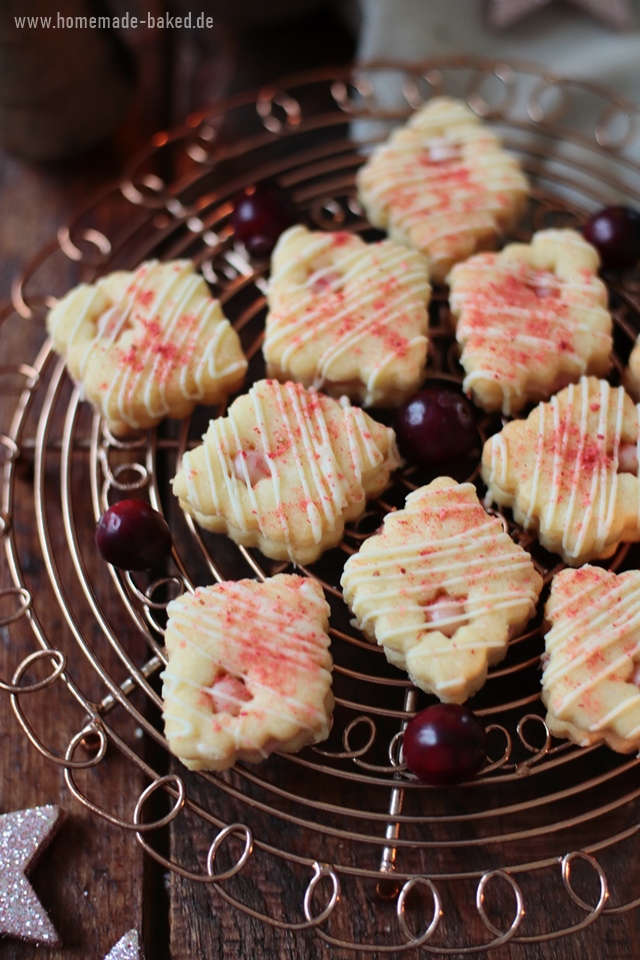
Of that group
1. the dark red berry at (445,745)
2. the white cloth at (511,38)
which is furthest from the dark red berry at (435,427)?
the white cloth at (511,38)

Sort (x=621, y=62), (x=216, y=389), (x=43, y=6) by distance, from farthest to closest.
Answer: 1. (x=621, y=62)
2. (x=43, y=6)
3. (x=216, y=389)

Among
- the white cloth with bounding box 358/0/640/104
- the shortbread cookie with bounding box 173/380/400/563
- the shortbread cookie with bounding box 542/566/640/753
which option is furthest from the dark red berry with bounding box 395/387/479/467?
the white cloth with bounding box 358/0/640/104

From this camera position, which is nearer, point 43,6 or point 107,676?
point 107,676

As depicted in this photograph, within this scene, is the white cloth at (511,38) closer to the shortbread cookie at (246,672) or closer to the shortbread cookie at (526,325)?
the shortbread cookie at (526,325)

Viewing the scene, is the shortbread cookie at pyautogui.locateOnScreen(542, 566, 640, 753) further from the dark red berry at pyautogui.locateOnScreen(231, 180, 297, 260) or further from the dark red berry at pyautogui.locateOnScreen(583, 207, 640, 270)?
the dark red berry at pyautogui.locateOnScreen(231, 180, 297, 260)

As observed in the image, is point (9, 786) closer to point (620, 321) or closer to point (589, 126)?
point (620, 321)

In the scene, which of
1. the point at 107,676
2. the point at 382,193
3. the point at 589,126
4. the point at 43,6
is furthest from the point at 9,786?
the point at 589,126
